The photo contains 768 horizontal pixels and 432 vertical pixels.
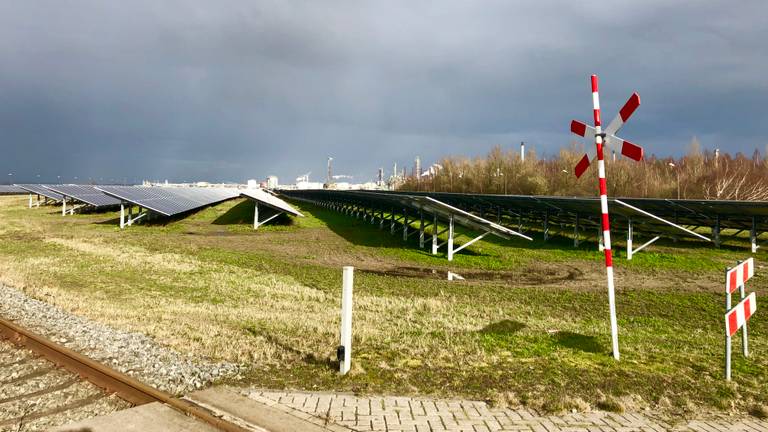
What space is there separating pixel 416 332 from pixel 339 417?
4381 mm

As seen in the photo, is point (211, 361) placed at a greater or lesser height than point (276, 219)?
lesser

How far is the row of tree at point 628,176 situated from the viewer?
156 ft

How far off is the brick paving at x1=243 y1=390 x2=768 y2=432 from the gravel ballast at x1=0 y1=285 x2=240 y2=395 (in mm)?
1016

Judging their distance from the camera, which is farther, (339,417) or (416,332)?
(416,332)

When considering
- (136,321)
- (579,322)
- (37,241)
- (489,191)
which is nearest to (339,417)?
(136,321)

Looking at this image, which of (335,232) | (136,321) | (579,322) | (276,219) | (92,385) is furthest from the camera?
(276,219)

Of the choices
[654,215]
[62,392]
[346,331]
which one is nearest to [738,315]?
[346,331]

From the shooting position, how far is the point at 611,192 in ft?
185

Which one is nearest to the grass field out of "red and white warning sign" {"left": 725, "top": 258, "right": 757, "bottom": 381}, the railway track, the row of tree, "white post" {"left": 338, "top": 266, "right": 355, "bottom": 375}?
"white post" {"left": 338, "top": 266, "right": 355, "bottom": 375}

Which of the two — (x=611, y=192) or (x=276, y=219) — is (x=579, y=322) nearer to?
(x=276, y=219)

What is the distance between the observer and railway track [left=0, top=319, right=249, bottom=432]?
5319mm

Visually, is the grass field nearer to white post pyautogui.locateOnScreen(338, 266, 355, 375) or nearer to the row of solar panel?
white post pyautogui.locateOnScreen(338, 266, 355, 375)

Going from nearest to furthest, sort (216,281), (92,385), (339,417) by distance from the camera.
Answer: (339,417) < (92,385) < (216,281)

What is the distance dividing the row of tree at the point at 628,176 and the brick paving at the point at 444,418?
37.9 metres
